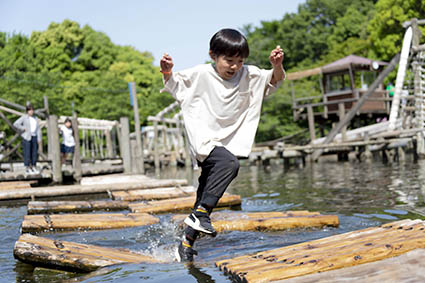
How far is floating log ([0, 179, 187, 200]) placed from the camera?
30.8 feet

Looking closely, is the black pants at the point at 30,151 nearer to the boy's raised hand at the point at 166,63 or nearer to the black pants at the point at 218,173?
the boy's raised hand at the point at 166,63

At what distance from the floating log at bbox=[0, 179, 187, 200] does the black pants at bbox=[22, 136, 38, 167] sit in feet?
12.7

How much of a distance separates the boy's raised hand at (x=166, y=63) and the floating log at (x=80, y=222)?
2429 mm

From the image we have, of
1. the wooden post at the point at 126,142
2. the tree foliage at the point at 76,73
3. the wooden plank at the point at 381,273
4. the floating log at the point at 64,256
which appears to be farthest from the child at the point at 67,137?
the tree foliage at the point at 76,73

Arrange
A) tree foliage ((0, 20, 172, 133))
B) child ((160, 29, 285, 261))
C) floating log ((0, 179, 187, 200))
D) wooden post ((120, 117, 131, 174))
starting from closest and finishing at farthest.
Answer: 1. child ((160, 29, 285, 261))
2. floating log ((0, 179, 187, 200))
3. wooden post ((120, 117, 131, 174))
4. tree foliage ((0, 20, 172, 133))

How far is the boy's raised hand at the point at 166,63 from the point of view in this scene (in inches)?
158

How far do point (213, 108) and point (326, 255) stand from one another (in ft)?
4.88

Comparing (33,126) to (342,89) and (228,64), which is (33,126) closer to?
(228,64)

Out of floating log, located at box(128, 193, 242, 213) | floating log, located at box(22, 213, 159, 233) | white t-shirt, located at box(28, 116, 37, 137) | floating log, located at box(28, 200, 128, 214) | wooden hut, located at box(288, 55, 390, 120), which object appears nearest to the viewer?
floating log, located at box(22, 213, 159, 233)

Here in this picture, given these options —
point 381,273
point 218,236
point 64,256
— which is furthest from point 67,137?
point 381,273

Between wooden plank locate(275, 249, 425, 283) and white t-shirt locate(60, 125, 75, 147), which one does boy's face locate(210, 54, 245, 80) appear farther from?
white t-shirt locate(60, 125, 75, 147)

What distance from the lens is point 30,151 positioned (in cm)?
1352

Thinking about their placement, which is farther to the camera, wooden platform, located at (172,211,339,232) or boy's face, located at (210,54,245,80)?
wooden platform, located at (172,211,339,232)

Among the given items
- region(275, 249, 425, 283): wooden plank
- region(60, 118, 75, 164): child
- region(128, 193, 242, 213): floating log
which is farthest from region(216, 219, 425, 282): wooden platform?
region(60, 118, 75, 164): child
